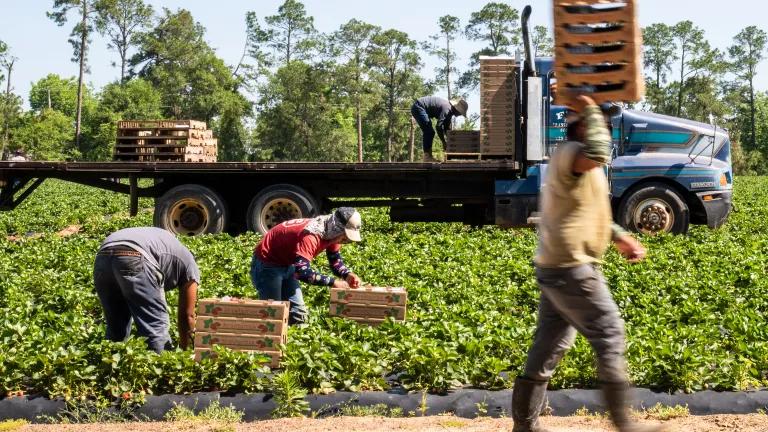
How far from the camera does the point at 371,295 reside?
787 centimetres

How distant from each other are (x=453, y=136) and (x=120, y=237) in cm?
904

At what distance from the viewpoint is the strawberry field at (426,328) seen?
620cm

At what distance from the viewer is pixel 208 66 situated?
7162cm

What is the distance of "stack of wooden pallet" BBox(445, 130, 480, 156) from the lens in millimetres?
14891

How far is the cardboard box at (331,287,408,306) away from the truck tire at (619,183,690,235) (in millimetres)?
7862

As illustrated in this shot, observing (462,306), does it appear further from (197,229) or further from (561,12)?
(197,229)

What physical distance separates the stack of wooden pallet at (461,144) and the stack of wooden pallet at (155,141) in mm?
4412

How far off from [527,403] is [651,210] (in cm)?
1057

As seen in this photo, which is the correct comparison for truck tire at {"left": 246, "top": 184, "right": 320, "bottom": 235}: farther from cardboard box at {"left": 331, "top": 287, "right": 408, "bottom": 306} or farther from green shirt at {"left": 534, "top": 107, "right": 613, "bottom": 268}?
green shirt at {"left": 534, "top": 107, "right": 613, "bottom": 268}

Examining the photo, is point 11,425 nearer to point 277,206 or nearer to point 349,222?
point 349,222

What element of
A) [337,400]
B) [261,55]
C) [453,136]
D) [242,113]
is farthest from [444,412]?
[261,55]

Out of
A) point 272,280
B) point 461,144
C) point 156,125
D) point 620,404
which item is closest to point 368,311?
point 272,280

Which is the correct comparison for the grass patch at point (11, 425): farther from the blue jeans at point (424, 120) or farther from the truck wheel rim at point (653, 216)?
the truck wheel rim at point (653, 216)

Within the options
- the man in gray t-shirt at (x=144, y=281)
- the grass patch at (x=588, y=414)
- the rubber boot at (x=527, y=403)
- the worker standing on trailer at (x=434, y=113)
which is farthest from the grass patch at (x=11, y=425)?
the worker standing on trailer at (x=434, y=113)
